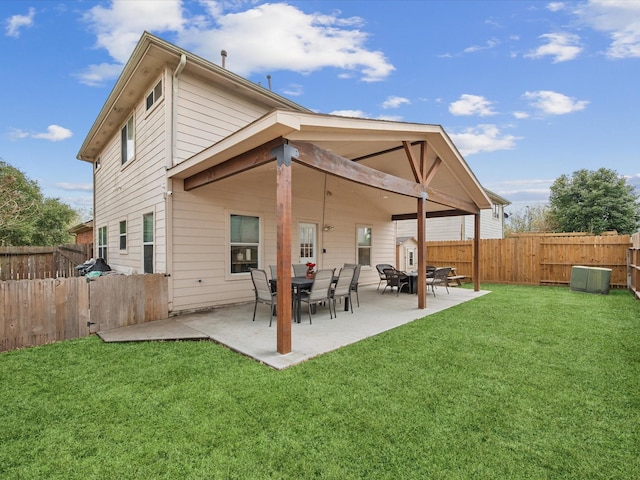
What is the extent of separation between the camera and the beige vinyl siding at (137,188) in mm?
6285

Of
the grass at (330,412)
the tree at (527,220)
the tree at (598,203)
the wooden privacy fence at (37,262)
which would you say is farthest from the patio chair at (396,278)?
the tree at (527,220)

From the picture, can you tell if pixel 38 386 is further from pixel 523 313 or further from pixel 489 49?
pixel 489 49

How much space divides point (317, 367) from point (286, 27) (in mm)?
9669

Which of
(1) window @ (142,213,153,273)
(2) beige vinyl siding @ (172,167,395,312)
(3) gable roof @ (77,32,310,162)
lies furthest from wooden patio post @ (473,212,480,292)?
(1) window @ (142,213,153,273)

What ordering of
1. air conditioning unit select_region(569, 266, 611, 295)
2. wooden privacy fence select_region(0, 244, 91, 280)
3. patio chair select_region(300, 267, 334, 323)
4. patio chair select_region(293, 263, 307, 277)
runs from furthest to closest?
wooden privacy fence select_region(0, 244, 91, 280) < air conditioning unit select_region(569, 266, 611, 295) < patio chair select_region(293, 263, 307, 277) < patio chair select_region(300, 267, 334, 323)

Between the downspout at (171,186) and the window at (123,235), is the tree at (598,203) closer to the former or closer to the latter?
the downspout at (171,186)

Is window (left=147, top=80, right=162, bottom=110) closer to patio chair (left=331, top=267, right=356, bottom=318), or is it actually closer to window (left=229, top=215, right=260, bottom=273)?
window (left=229, top=215, right=260, bottom=273)

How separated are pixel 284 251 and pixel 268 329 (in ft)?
6.02

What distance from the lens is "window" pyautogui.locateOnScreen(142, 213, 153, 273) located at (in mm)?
6773

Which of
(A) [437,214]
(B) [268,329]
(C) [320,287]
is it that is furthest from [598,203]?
(B) [268,329]

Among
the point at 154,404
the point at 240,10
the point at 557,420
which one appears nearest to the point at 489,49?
the point at 240,10

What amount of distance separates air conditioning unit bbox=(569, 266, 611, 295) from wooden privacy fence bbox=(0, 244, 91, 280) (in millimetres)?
16829

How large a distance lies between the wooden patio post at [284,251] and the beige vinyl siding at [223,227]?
125 inches

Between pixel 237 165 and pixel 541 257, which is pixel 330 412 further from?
pixel 541 257
